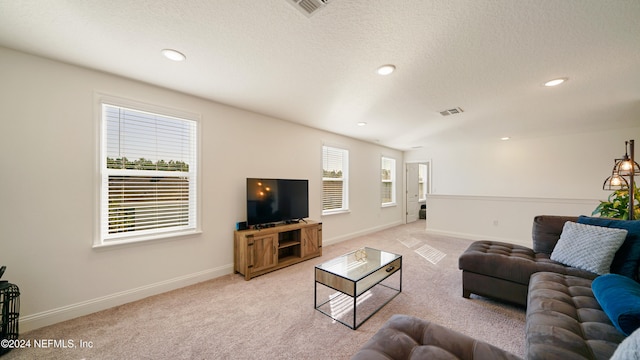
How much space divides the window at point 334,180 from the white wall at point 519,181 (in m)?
2.47

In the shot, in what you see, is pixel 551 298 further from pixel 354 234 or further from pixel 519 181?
pixel 519 181

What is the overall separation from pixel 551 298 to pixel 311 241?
285cm

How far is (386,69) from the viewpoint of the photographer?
88.4 inches

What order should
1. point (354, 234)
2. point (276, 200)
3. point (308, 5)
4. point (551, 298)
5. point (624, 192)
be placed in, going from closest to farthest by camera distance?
1. point (308, 5)
2. point (551, 298)
3. point (624, 192)
4. point (276, 200)
5. point (354, 234)

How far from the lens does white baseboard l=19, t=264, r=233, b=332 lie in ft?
6.64

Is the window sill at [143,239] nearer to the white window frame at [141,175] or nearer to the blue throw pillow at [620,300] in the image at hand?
the white window frame at [141,175]

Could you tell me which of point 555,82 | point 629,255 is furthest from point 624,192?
point 555,82

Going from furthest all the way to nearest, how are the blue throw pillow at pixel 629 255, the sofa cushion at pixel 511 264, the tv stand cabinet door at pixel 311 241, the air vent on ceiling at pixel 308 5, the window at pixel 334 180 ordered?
the window at pixel 334 180 < the tv stand cabinet door at pixel 311 241 < the sofa cushion at pixel 511 264 < the blue throw pillow at pixel 629 255 < the air vent on ceiling at pixel 308 5

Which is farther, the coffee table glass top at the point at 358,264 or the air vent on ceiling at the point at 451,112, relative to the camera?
the air vent on ceiling at the point at 451,112

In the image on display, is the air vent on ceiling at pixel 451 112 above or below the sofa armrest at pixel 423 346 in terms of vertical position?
above

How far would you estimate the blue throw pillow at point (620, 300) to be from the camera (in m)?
1.11

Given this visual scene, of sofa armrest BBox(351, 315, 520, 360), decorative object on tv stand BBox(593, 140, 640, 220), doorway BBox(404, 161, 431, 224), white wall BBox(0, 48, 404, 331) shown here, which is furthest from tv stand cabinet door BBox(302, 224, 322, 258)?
doorway BBox(404, 161, 431, 224)

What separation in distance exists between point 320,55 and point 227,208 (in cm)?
237

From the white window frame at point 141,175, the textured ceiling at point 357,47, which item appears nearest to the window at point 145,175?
the white window frame at point 141,175
